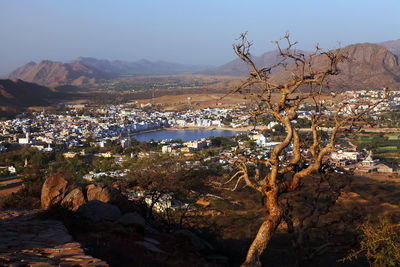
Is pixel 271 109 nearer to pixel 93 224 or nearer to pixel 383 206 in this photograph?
pixel 93 224

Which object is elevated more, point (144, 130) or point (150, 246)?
point (150, 246)

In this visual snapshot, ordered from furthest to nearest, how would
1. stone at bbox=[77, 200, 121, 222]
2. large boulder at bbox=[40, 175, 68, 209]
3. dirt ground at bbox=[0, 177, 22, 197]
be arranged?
dirt ground at bbox=[0, 177, 22, 197] → large boulder at bbox=[40, 175, 68, 209] → stone at bbox=[77, 200, 121, 222]

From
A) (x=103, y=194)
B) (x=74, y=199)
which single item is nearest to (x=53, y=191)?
(x=74, y=199)

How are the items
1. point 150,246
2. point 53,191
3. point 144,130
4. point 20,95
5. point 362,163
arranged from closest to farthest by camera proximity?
point 150,246
point 53,191
point 362,163
point 144,130
point 20,95

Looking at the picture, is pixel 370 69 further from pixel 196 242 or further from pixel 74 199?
pixel 196 242

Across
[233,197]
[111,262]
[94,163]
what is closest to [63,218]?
[111,262]

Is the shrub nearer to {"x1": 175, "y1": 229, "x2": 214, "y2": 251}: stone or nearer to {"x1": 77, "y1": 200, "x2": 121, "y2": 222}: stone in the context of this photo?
{"x1": 175, "y1": 229, "x2": 214, "y2": 251}: stone

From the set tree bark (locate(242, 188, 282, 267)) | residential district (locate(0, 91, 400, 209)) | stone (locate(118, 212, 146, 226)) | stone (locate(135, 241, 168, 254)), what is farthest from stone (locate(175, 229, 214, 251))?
residential district (locate(0, 91, 400, 209))

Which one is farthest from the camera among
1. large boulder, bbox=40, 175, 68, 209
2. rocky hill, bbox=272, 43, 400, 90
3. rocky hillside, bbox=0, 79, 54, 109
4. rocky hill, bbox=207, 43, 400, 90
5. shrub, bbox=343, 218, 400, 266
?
rocky hillside, bbox=0, 79, 54, 109
